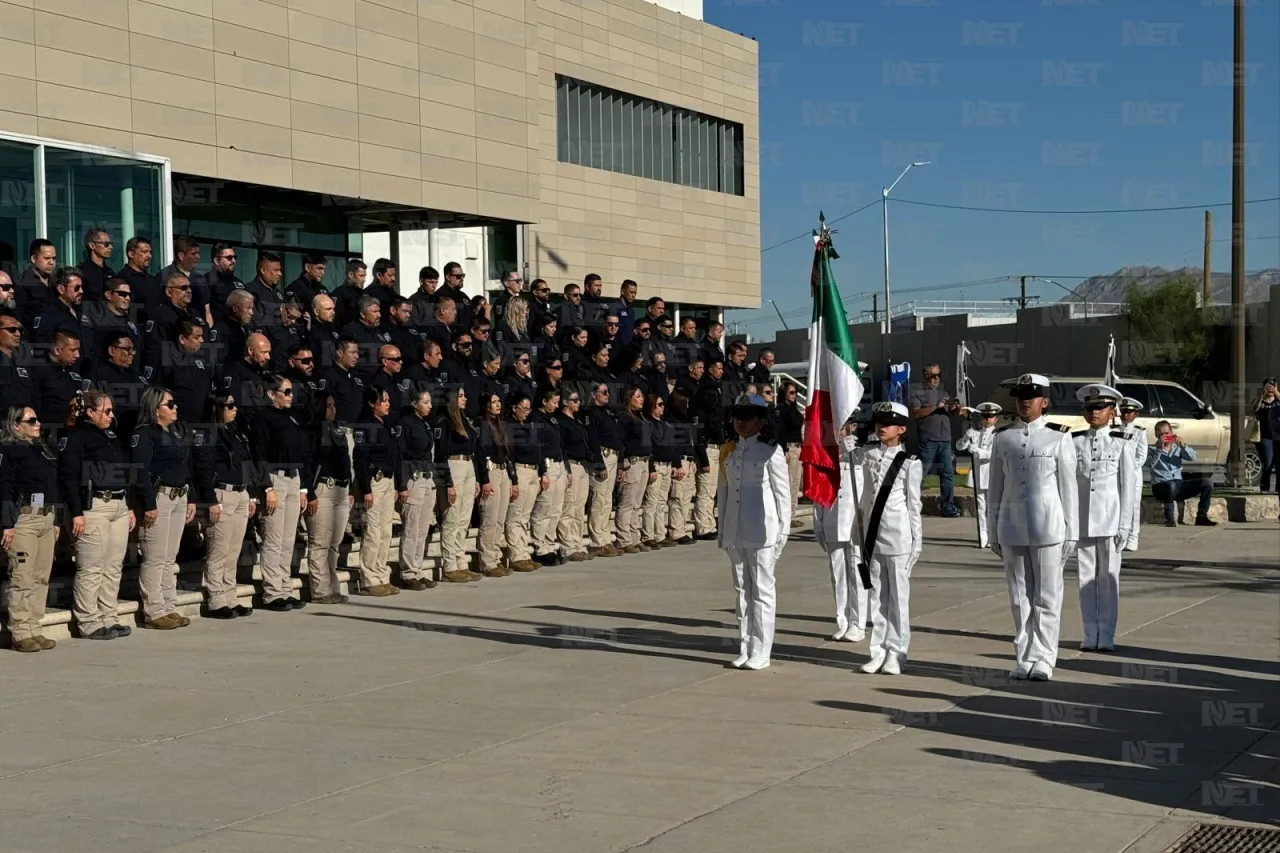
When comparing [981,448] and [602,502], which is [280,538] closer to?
[602,502]

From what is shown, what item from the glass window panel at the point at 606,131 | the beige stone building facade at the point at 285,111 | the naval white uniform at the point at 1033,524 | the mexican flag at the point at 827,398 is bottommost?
the naval white uniform at the point at 1033,524

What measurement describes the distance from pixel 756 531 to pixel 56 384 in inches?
227

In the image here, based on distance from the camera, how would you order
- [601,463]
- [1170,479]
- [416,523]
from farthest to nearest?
[1170,479]
[601,463]
[416,523]

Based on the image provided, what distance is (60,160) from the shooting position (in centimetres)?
1584

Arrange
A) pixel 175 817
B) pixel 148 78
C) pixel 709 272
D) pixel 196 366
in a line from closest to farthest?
1. pixel 175 817
2. pixel 196 366
3. pixel 148 78
4. pixel 709 272

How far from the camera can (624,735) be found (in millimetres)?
8883

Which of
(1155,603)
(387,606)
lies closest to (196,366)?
(387,606)

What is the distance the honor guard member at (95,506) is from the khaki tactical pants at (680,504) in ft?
28.8

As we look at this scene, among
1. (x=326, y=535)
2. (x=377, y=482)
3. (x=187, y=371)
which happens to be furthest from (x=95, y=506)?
(x=377, y=482)

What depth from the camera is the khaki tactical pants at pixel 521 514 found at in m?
17.4

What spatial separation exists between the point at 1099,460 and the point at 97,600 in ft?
26.1

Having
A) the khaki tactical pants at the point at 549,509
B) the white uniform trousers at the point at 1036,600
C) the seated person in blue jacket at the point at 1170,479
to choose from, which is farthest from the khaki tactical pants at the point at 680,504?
the white uniform trousers at the point at 1036,600

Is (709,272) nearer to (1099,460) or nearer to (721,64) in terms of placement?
(721,64)

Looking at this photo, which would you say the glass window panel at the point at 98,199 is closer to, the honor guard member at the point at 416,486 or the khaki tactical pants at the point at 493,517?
the honor guard member at the point at 416,486
